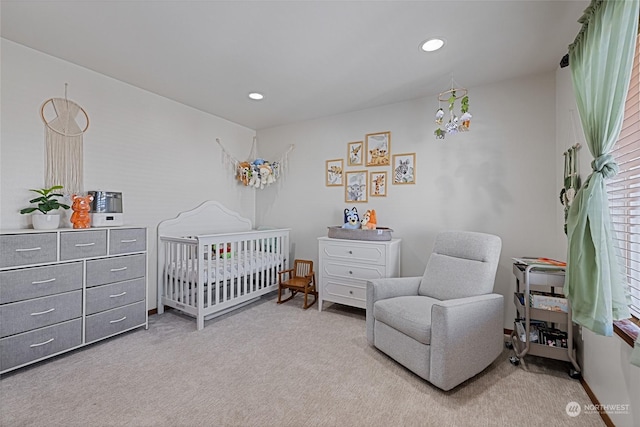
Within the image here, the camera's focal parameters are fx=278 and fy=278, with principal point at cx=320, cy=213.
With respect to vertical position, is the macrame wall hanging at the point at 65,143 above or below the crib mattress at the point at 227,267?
above

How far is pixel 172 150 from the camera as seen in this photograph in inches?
133

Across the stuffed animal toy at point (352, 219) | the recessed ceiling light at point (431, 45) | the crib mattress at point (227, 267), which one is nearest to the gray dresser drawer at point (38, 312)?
the crib mattress at point (227, 267)

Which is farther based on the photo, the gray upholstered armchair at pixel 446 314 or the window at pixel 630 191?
the gray upholstered armchair at pixel 446 314

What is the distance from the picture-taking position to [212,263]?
3.02m

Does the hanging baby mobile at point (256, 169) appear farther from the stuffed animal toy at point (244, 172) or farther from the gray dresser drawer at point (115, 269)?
the gray dresser drawer at point (115, 269)

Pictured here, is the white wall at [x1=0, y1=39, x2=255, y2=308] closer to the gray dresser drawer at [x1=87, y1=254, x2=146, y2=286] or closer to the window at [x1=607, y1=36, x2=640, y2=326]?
the gray dresser drawer at [x1=87, y1=254, x2=146, y2=286]

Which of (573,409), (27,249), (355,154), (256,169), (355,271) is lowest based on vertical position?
(573,409)

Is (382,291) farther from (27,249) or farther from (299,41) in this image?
(27,249)

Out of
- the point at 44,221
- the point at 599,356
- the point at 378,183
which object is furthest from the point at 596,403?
the point at 44,221

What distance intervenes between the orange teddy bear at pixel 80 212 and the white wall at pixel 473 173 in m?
2.47

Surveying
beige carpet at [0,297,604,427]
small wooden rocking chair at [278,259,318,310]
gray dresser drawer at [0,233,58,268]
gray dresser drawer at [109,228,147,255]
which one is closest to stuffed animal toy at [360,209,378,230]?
small wooden rocking chair at [278,259,318,310]

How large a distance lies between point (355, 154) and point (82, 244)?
2924 mm

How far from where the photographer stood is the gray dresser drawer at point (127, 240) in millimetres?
2488

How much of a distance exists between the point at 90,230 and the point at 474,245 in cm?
321
